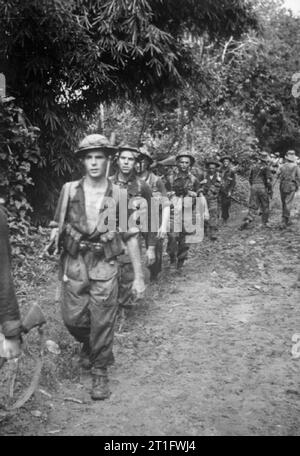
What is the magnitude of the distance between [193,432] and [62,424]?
0.93m

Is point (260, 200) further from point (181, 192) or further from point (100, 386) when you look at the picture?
point (100, 386)

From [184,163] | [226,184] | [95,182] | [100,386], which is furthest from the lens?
[226,184]

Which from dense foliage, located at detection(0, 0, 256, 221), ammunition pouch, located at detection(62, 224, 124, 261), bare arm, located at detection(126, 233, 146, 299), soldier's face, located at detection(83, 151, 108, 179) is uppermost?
dense foliage, located at detection(0, 0, 256, 221)

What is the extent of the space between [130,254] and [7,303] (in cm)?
163

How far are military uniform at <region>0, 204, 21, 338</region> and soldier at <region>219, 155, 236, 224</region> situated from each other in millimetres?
11637

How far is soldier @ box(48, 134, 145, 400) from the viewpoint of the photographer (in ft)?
13.2

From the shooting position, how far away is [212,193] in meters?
12.5

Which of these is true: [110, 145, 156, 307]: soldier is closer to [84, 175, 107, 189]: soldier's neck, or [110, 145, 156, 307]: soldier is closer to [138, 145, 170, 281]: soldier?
[138, 145, 170, 281]: soldier

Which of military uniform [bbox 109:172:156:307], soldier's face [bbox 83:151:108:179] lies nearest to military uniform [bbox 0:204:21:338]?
soldier's face [bbox 83:151:108:179]

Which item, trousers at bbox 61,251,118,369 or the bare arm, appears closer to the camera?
trousers at bbox 61,251,118,369

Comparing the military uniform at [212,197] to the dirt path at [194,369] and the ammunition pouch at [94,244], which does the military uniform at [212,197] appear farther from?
the ammunition pouch at [94,244]

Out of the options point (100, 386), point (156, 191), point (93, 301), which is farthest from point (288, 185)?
point (100, 386)

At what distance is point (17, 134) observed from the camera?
7070mm

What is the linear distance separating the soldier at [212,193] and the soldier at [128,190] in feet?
19.0
